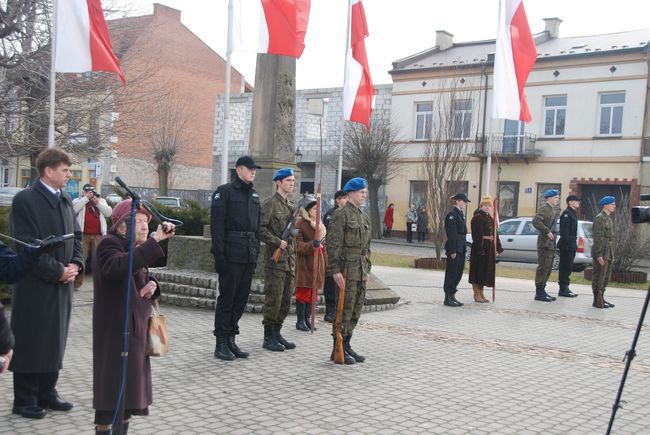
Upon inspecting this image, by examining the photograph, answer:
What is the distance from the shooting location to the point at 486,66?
34500mm

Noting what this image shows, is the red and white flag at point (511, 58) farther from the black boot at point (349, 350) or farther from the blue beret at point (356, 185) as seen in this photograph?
the black boot at point (349, 350)

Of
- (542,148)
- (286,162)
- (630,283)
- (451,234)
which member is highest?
(542,148)

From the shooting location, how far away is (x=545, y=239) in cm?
1359

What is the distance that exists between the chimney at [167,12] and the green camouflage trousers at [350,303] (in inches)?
1654

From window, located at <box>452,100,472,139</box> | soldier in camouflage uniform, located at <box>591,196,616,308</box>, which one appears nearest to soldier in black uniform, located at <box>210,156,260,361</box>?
soldier in camouflage uniform, located at <box>591,196,616,308</box>

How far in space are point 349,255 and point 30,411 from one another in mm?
3540

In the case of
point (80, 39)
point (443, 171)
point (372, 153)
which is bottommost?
point (443, 171)

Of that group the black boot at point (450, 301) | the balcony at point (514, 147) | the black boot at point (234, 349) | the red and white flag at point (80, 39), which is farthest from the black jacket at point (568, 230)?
the balcony at point (514, 147)

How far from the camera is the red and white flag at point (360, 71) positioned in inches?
533

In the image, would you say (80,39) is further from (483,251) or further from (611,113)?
(611,113)

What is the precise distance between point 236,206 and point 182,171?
40287mm

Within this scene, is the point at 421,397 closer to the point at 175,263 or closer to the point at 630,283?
the point at 175,263

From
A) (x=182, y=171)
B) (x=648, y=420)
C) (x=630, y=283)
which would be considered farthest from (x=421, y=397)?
(x=182, y=171)

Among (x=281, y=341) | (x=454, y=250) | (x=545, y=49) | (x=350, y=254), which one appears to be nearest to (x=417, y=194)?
(x=545, y=49)
